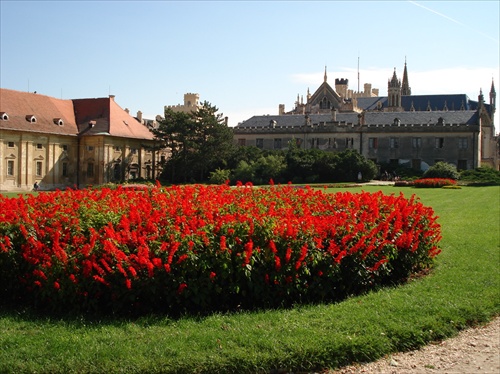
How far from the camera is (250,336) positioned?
746 centimetres

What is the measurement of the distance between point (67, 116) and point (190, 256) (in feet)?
193

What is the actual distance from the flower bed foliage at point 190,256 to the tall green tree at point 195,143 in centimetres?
5011

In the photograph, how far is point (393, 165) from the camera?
67438 mm

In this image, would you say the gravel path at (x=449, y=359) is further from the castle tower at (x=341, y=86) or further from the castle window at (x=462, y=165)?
the castle tower at (x=341, y=86)

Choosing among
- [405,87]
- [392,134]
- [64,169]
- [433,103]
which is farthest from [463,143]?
[405,87]

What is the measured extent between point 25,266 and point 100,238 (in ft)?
4.16

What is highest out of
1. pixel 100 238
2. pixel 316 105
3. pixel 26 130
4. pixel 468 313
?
pixel 316 105

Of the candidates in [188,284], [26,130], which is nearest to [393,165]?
[26,130]

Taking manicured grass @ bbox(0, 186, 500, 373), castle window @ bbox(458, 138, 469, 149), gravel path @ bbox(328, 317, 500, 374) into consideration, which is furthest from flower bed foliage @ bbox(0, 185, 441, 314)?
castle window @ bbox(458, 138, 469, 149)

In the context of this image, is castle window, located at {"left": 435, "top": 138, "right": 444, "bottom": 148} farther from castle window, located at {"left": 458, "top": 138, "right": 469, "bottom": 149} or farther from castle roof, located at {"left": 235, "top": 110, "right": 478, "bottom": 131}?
castle roof, located at {"left": 235, "top": 110, "right": 478, "bottom": 131}

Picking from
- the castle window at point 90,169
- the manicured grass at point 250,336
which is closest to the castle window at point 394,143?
the castle window at point 90,169

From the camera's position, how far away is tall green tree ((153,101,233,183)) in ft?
201

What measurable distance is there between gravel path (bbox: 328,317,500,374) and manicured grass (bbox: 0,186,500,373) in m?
0.16

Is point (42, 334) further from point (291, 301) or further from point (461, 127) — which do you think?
point (461, 127)
